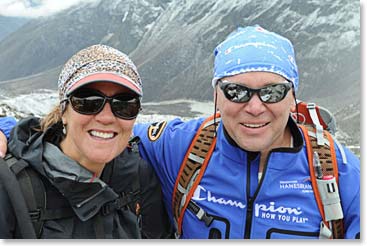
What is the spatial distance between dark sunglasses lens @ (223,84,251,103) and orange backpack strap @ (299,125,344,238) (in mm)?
463

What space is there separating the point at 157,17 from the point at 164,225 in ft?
283

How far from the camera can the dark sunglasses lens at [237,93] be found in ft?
6.40

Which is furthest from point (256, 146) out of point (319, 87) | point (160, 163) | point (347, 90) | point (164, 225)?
point (319, 87)

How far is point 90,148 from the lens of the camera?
1.72 metres

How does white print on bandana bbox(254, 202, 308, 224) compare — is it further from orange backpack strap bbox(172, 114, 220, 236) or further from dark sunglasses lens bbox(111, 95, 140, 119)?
dark sunglasses lens bbox(111, 95, 140, 119)

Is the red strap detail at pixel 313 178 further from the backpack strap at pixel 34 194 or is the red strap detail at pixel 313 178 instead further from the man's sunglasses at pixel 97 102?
the backpack strap at pixel 34 194

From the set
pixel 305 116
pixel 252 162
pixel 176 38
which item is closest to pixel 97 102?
pixel 252 162

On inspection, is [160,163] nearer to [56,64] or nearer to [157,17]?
[56,64]

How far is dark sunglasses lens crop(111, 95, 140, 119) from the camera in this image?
5.56ft

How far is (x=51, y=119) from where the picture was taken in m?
1.86

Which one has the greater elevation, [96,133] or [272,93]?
[272,93]

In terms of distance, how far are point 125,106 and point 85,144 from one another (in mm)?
250

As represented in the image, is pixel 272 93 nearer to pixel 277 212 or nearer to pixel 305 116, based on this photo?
pixel 305 116

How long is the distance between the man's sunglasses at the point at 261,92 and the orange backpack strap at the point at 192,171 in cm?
40
